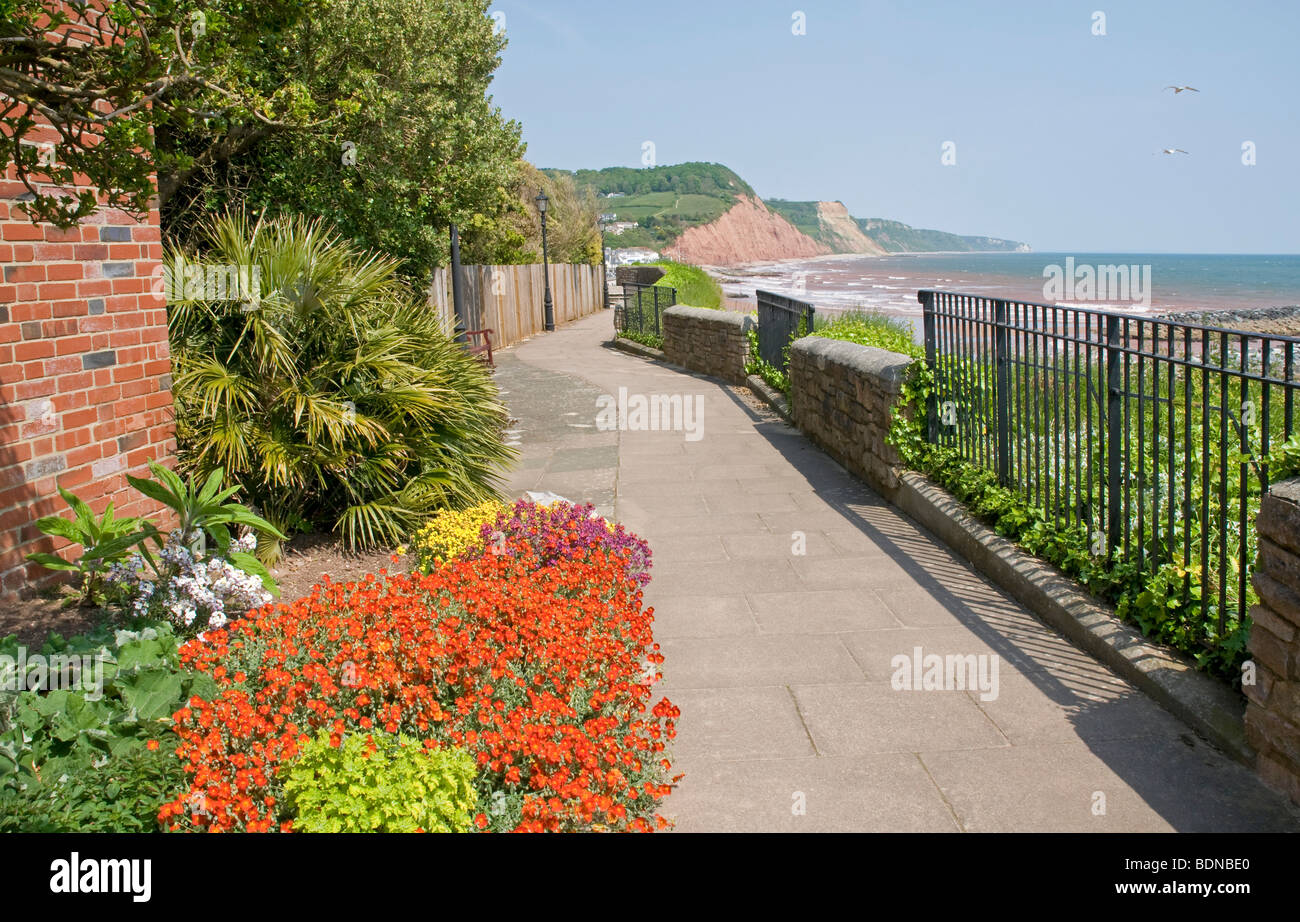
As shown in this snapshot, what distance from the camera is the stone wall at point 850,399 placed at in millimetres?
8461

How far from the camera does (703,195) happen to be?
167250mm

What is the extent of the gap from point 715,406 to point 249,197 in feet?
21.1

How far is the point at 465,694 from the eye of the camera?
4102mm

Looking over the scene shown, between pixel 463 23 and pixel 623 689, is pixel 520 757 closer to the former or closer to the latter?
pixel 623 689

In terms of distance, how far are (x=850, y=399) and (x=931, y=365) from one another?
5.15ft

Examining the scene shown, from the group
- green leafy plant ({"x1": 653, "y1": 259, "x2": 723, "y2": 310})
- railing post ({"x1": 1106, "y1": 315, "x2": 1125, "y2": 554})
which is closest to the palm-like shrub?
railing post ({"x1": 1106, "y1": 315, "x2": 1125, "y2": 554})

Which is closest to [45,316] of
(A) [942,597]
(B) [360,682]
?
(B) [360,682]

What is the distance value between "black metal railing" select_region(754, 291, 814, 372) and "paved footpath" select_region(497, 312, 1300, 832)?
4656mm

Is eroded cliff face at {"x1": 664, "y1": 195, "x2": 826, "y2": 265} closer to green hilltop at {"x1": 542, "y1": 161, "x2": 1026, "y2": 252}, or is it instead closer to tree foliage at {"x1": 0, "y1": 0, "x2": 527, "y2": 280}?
green hilltop at {"x1": 542, "y1": 161, "x2": 1026, "y2": 252}

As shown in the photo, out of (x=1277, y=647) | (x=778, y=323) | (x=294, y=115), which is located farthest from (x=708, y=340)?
(x=1277, y=647)

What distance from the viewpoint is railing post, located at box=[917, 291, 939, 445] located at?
8.02m

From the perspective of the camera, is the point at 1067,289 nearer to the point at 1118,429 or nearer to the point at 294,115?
the point at 1118,429

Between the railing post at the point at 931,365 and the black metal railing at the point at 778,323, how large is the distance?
4575mm

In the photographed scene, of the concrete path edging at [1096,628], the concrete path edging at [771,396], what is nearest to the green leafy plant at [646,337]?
the concrete path edging at [771,396]
